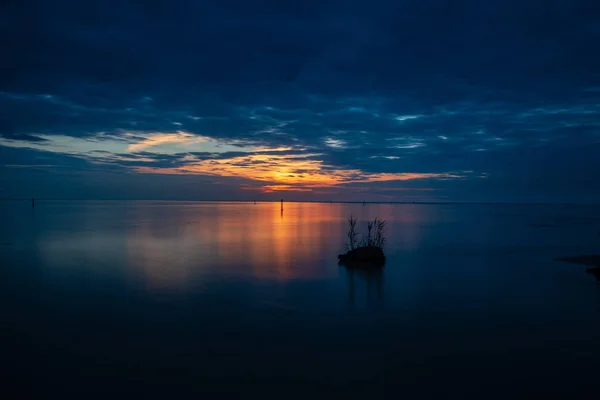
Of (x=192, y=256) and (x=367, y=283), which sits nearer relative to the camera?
(x=367, y=283)

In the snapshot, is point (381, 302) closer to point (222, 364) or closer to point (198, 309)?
point (198, 309)

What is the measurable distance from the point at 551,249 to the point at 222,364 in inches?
1282

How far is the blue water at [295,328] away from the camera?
911 centimetres

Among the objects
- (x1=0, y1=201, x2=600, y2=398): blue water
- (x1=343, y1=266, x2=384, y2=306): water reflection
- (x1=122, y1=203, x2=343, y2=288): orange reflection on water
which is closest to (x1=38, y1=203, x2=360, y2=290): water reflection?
(x1=122, y1=203, x2=343, y2=288): orange reflection on water

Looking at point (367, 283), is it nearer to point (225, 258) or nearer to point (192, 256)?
point (225, 258)

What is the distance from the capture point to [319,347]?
36.7 feet

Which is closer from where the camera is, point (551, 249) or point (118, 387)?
point (118, 387)

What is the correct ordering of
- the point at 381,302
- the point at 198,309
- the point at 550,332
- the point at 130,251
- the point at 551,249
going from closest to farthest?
the point at 550,332 < the point at 198,309 < the point at 381,302 < the point at 130,251 < the point at 551,249

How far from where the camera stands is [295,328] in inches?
508

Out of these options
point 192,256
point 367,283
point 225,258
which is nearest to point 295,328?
point 367,283

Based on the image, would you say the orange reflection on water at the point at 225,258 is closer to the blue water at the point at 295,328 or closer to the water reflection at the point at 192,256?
the water reflection at the point at 192,256

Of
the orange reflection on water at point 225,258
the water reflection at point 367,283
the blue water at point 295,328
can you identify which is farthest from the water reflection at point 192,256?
the water reflection at point 367,283

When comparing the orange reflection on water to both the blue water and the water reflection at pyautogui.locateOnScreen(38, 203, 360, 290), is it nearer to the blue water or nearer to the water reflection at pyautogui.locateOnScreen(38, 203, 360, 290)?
the water reflection at pyautogui.locateOnScreen(38, 203, 360, 290)

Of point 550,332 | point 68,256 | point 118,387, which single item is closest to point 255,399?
point 118,387
